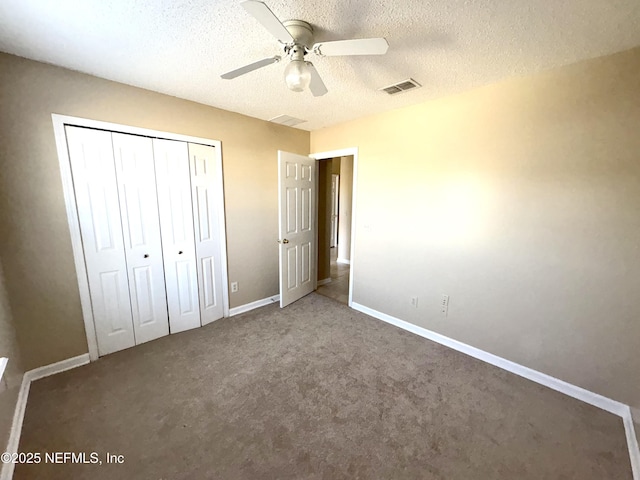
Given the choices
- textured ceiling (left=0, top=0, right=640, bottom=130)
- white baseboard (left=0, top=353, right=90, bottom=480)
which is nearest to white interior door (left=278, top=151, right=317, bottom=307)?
textured ceiling (left=0, top=0, right=640, bottom=130)

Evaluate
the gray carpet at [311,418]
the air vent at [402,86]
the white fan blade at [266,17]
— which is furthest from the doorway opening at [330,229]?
the white fan blade at [266,17]

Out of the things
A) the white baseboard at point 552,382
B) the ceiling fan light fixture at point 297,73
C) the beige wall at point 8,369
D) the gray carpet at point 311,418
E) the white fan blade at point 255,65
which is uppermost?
the white fan blade at point 255,65

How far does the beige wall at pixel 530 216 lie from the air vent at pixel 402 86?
0.42 m

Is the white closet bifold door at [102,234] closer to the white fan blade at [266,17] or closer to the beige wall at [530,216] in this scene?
the white fan blade at [266,17]

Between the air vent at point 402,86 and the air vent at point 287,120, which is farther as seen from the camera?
the air vent at point 287,120

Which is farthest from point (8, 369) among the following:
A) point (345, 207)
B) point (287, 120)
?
point (345, 207)

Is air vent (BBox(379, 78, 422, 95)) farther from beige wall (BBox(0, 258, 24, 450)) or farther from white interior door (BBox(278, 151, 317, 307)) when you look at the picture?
beige wall (BBox(0, 258, 24, 450))

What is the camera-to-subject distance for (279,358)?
7.55 feet

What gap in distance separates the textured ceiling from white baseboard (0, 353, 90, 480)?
2.29 m

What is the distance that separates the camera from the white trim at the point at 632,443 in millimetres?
1382

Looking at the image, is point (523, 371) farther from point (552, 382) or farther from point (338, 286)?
point (338, 286)

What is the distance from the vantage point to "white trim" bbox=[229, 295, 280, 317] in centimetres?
309

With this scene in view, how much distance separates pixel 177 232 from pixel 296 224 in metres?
1.39

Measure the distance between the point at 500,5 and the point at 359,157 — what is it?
187 cm
